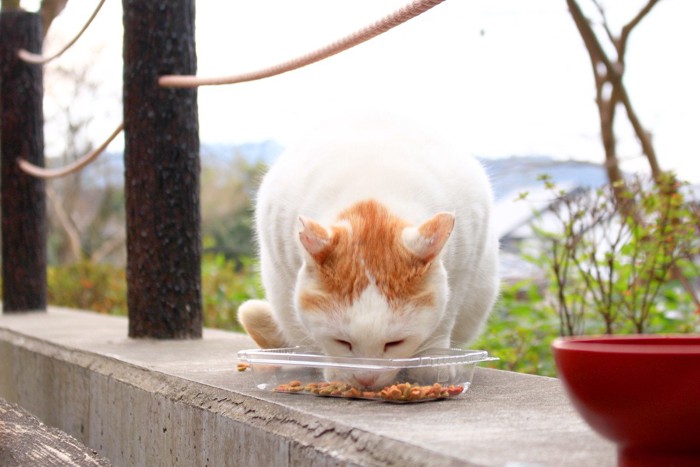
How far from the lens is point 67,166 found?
14.1ft

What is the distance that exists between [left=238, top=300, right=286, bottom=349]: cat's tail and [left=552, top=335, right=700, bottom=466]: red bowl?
5.16ft

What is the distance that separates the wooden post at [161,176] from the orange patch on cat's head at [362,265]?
131cm

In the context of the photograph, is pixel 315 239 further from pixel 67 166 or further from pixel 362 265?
pixel 67 166

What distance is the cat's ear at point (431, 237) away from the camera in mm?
1892

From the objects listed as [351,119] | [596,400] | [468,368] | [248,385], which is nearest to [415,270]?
[468,368]

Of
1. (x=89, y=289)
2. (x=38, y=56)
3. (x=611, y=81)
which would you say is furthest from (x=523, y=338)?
(x=89, y=289)

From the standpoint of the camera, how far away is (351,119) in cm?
253

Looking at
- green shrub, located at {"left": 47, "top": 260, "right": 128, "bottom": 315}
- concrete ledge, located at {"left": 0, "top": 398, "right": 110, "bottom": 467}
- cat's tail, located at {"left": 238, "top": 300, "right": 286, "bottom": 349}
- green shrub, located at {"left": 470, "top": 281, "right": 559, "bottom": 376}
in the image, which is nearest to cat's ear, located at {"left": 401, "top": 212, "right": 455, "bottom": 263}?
cat's tail, located at {"left": 238, "top": 300, "right": 286, "bottom": 349}

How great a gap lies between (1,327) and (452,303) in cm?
234

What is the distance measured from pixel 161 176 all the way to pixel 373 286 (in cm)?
150

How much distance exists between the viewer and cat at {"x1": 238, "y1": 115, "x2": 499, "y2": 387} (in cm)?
190

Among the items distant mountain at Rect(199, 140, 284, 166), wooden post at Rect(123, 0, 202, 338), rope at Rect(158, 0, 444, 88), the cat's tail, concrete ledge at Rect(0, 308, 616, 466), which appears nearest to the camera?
concrete ledge at Rect(0, 308, 616, 466)

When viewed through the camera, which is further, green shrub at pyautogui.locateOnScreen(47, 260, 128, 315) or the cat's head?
green shrub at pyautogui.locateOnScreen(47, 260, 128, 315)

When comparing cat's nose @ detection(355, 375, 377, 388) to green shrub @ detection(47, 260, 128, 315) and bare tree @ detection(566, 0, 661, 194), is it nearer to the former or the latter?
bare tree @ detection(566, 0, 661, 194)
